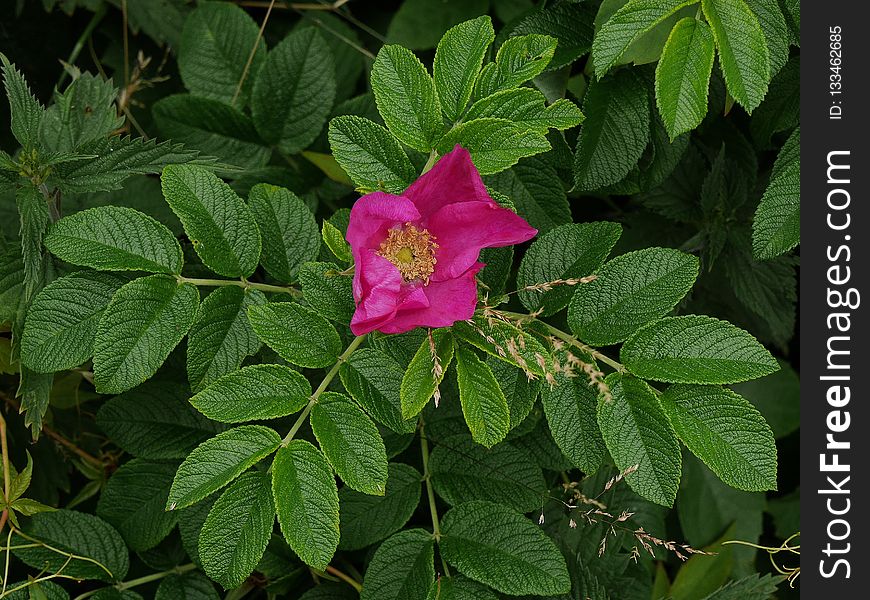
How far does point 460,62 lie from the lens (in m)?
1.12

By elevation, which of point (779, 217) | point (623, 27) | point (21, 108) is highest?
point (623, 27)

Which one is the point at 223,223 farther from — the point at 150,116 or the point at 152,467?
the point at 150,116

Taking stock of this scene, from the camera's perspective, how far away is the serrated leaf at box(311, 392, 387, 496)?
1.01 meters

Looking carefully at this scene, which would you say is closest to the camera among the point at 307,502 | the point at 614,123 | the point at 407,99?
the point at 307,502

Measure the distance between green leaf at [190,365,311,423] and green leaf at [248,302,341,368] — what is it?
24mm

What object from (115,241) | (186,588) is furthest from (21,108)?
(186,588)

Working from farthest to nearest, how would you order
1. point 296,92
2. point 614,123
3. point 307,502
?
point 296,92 < point 614,123 < point 307,502

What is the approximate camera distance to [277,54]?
1444 mm

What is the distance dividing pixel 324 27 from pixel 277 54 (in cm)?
24

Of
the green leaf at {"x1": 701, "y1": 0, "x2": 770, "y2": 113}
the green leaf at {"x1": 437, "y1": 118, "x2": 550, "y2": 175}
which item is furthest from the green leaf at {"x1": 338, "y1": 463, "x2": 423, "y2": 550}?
the green leaf at {"x1": 701, "y1": 0, "x2": 770, "y2": 113}

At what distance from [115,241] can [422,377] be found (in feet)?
1.41

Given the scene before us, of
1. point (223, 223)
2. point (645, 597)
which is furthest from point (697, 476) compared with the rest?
point (223, 223)

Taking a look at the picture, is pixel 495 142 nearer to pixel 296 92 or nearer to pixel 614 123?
pixel 614 123

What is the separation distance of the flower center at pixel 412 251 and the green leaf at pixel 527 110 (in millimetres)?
172
